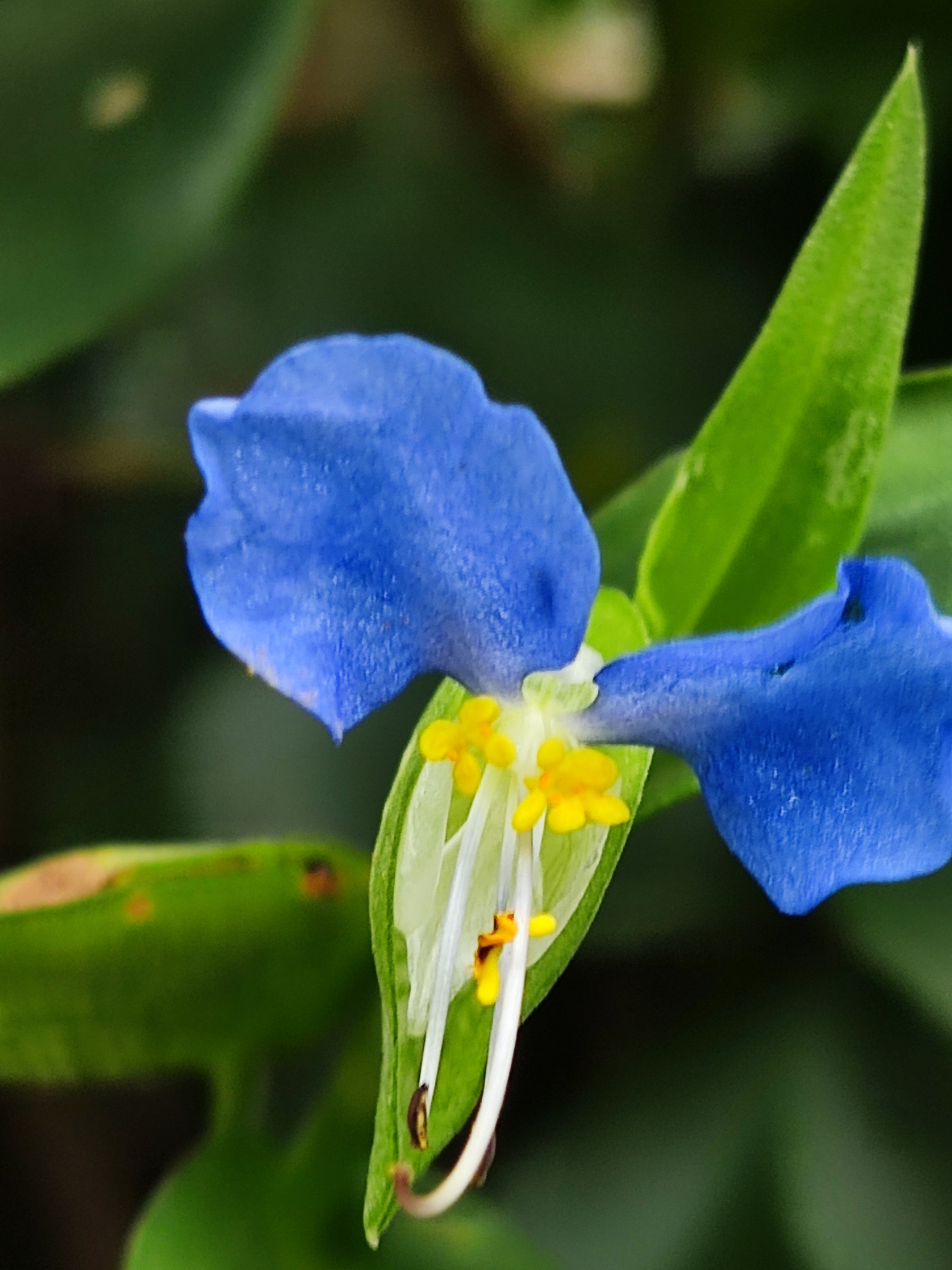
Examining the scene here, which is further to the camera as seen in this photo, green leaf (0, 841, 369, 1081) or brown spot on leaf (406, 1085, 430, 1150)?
green leaf (0, 841, 369, 1081)

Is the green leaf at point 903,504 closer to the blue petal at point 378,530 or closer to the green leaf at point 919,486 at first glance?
the green leaf at point 919,486

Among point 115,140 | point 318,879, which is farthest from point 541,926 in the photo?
point 115,140

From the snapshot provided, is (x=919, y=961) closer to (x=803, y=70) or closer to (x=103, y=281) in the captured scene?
(x=103, y=281)

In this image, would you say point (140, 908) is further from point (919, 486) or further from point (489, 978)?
point (919, 486)

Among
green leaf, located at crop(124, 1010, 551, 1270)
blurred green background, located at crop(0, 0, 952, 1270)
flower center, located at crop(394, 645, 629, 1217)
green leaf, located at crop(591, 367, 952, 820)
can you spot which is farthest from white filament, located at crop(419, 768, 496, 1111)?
blurred green background, located at crop(0, 0, 952, 1270)

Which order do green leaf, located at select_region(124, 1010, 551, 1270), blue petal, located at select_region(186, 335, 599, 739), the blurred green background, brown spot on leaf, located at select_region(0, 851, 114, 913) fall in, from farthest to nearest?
the blurred green background
green leaf, located at select_region(124, 1010, 551, 1270)
brown spot on leaf, located at select_region(0, 851, 114, 913)
blue petal, located at select_region(186, 335, 599, 739)

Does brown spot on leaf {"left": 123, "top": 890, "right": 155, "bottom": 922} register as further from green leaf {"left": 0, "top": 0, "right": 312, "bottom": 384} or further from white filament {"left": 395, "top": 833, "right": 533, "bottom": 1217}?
green leaf {"left": 0, "top": 0, "right": 312, "bottom": 384}
